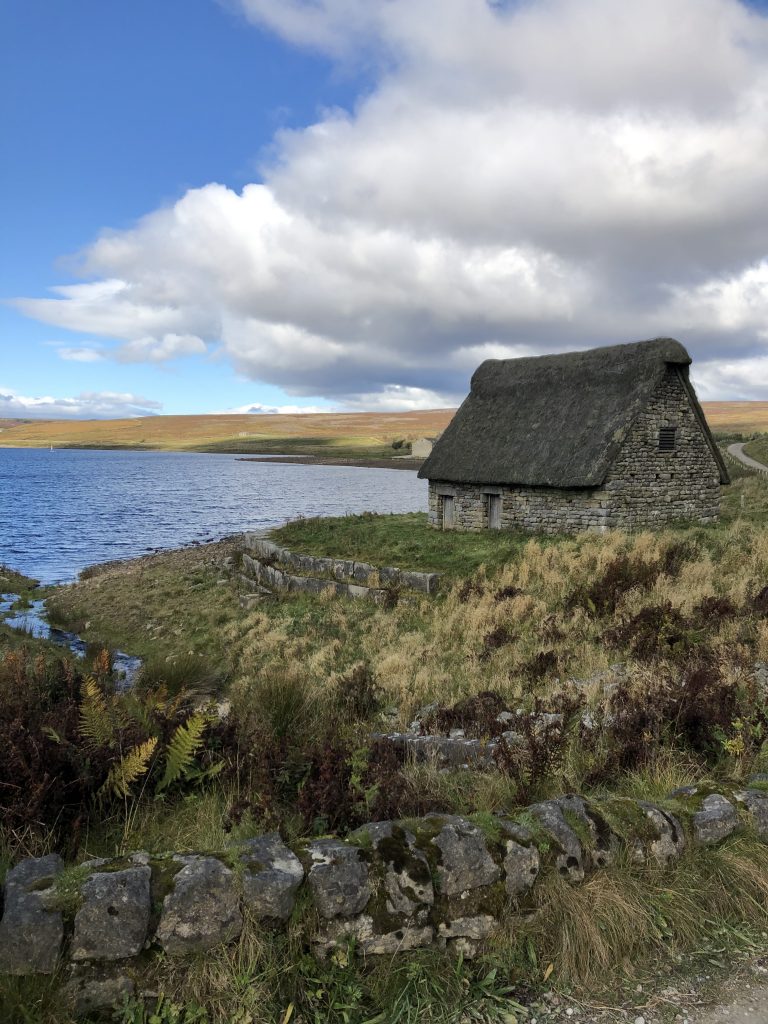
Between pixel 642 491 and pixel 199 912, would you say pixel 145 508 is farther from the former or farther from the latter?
pixel 199 912

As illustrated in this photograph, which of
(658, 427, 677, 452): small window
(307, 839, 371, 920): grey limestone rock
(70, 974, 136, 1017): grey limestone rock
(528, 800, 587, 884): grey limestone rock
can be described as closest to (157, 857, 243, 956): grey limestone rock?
(70, 974, 136, 1017): grey limestone rock

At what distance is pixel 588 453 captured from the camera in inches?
869

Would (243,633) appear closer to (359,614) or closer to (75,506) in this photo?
(359,614)

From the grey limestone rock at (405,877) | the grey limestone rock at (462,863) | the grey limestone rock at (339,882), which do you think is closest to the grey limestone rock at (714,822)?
the grey limestone rock at (462,863)

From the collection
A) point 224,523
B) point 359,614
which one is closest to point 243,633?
point 359,614

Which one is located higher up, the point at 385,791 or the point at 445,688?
the point at 385,791

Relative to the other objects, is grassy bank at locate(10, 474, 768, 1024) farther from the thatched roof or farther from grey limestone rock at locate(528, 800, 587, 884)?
the thatched roof

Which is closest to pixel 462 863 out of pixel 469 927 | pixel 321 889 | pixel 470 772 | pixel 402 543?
pixel 469 927

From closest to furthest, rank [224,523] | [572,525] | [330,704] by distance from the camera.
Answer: [330,704] → [572,525] → [224,523]

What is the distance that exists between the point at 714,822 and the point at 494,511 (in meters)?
20.7

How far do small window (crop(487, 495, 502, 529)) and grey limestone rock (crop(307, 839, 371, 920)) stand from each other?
841 inches

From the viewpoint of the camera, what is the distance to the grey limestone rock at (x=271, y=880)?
3.35 m

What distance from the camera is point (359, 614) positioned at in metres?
17.3

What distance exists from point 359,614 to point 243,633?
135 inches
